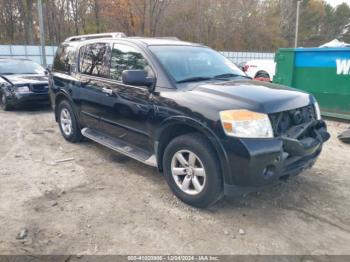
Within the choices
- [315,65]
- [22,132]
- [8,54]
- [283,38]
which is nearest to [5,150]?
[22,132]

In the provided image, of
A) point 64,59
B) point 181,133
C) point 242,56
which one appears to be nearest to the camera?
point 181,133

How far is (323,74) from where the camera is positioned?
25.3 feet

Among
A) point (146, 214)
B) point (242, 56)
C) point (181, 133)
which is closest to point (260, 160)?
point (181, 133)

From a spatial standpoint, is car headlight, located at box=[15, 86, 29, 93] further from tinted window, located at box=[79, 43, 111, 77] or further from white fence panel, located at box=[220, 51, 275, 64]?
white fence panel, located at box=[220, 51, 275, 64]

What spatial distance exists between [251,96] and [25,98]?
711 cm

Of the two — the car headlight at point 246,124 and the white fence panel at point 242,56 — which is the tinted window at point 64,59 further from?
the white fence panel at point 242,56

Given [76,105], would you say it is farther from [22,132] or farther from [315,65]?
[315,65]

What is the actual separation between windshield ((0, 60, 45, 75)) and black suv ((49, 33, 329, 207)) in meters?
5.55

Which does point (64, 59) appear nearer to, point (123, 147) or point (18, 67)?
point (123, 147)

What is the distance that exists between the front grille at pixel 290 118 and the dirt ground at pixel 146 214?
908 mm

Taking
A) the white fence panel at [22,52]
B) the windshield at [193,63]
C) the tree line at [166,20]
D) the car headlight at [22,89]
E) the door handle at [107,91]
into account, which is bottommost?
the car headlight at [22,89]

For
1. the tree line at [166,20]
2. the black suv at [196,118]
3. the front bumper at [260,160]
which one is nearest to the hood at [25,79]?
the black suv at [196,118]

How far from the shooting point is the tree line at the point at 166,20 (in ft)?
91.2

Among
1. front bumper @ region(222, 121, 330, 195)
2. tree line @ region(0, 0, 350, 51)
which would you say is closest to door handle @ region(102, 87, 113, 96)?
front bumper @ region(222, 121, 330, 195)
